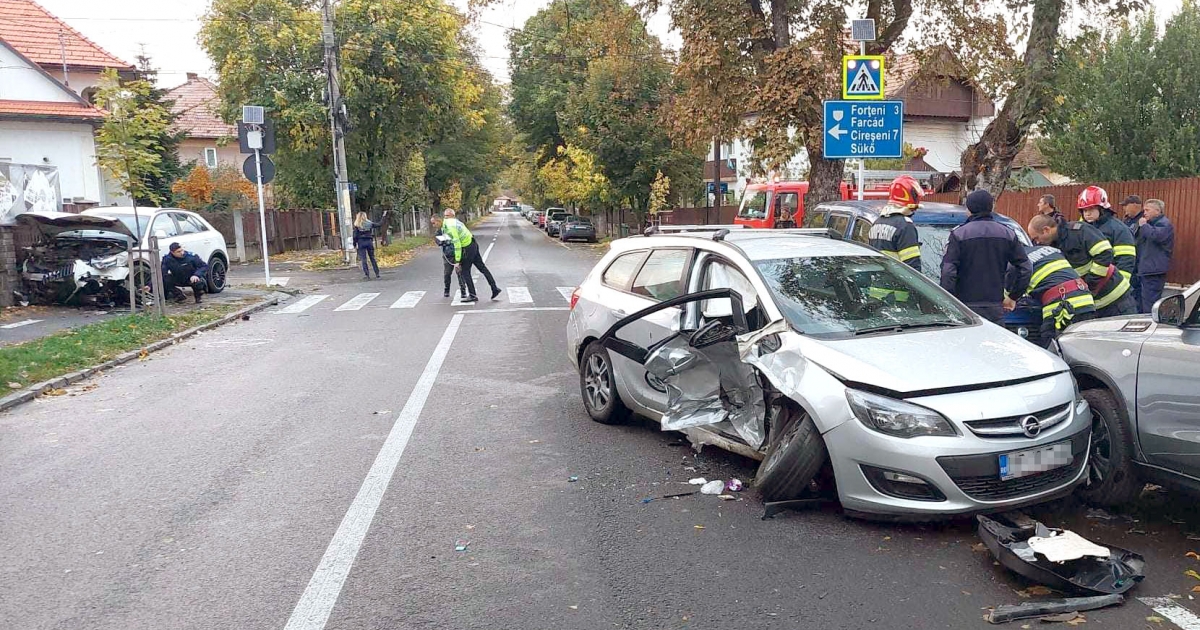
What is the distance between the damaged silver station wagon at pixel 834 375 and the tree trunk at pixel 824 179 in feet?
33.7

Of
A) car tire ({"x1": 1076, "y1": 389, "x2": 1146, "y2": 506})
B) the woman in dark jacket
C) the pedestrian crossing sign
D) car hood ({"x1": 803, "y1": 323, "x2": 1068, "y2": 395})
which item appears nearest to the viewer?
car hood ({"x1": 803, "y1": 323, "x2": 1068, "y2": 395})

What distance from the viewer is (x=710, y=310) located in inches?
229

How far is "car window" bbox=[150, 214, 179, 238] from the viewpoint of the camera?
16047 mm

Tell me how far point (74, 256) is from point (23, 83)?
1615cm

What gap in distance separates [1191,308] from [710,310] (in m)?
2.66

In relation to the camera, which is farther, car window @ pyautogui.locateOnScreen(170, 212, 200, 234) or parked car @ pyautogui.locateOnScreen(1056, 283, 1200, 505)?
car window @ pyautogui.locateOnScreen(170, 212, 200, 234)

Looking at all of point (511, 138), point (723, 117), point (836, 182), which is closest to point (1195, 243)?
point (836, 182)

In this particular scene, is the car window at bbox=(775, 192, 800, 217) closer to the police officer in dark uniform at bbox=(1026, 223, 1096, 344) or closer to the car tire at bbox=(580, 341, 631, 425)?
the police officer in dark uniform at bbox=(1026, 223, 1096, 344)

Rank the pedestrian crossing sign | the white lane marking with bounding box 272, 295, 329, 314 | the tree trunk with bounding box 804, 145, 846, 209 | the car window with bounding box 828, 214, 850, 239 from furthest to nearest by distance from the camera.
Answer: the tree trunk with bounding box 804, 145, 846, 209
the white lane marking with bounding box 272, 295, 329, 314
the pedestrian crossing sign
the car window with bounding box 828, 214, 850, 239

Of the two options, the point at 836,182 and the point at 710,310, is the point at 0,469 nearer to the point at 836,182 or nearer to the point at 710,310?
the point at 710,310

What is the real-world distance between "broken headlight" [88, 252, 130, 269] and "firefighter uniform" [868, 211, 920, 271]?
1270cm

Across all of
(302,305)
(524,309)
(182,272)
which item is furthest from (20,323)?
(524,309)

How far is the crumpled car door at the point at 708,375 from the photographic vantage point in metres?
5.42

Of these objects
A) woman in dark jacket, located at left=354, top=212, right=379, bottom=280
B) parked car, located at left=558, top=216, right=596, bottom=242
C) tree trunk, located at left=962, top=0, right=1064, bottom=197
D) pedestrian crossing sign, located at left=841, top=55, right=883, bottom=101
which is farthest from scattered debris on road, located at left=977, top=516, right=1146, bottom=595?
parked car, located at left=558, top=216, right=596, bottom=242
